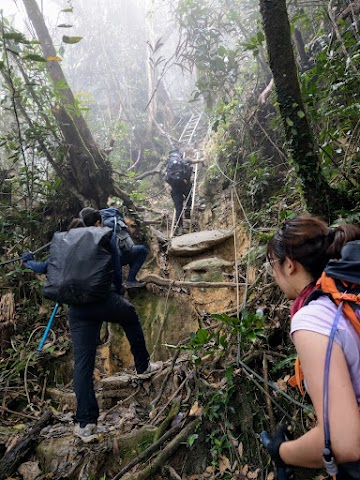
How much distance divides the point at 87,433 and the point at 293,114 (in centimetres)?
347

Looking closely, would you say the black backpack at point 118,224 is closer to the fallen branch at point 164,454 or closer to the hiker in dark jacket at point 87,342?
the hiker in dark jacket at point 87,342

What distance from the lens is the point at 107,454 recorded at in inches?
115

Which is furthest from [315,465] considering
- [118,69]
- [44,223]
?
[118,69]

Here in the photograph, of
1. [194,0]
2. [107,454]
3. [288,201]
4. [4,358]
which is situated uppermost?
[194,0]

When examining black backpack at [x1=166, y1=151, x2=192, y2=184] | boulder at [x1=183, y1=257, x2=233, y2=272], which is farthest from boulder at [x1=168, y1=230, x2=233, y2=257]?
black backpack at [x1=166, y1=151, x2=192, y2=184]

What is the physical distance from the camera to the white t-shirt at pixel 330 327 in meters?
1.13

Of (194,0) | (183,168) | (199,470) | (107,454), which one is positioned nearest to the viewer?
(199,470)

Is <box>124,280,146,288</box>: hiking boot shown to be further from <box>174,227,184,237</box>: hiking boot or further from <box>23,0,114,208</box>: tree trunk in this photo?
<box>174,227,184,237</box>: hiking boot

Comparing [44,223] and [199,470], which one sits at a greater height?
[44,223]

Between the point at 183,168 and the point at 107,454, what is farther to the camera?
the point at 183,168

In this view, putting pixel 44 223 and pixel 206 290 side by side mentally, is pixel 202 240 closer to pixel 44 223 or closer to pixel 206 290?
pixel 206 290

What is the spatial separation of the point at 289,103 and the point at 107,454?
3.49 m

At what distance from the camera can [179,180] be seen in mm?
7590

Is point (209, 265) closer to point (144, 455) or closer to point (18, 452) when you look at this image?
point (144, 455)
